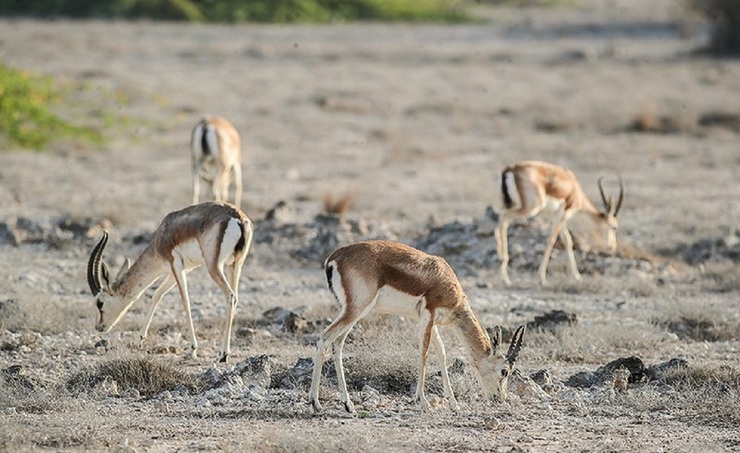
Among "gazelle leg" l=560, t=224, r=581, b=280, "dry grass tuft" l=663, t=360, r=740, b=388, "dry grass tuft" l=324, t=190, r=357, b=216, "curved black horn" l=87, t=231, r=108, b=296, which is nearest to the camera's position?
"dry grass tuft" l=663, t=360, r=740, b=388

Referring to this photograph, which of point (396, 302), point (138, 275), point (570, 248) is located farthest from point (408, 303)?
point (570, 248)

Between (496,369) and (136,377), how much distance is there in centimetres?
A: 249

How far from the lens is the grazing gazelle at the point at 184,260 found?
8.70m

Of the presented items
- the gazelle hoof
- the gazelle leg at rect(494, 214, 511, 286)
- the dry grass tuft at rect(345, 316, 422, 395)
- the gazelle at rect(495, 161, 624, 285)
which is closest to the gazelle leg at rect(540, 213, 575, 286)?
the gazelle at rect(495, 161, 624, 285)

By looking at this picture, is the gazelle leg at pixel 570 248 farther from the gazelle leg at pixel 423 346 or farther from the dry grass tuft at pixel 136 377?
the dry grass tuft at pixel 136 377

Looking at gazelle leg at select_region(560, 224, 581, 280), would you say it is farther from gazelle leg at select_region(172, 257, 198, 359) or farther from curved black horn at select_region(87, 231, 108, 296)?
curved black horn at select_region(87, 231, 108, 296)

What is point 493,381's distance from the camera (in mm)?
7570

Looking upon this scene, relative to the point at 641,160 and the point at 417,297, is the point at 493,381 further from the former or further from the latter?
the point at 641,160

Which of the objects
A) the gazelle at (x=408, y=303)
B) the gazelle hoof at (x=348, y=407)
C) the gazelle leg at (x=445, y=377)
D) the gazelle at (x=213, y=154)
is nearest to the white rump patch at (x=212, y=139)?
the gazelle at (x=213, y=154)

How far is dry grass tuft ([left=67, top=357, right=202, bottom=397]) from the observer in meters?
7.87

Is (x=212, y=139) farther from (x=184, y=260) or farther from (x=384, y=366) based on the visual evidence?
(x=384, y=366)

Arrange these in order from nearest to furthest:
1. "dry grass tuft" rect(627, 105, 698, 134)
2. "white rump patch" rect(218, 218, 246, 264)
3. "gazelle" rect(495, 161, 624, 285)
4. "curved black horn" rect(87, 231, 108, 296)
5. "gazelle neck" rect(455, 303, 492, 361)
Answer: "gazelle neck" rect(455, 303, 492, 361) → "white rump patch" rect(218, 218, 246, 264) → "curved black horn" rect(87, 231, 108, 296) → "gazelle" rect(495, 161, 624, 285) → "dry grass tuft" rect(627, 105, 698, 134)

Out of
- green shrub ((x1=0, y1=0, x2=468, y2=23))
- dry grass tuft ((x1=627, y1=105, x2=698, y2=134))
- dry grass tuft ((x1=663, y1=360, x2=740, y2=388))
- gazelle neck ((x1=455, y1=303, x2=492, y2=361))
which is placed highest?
green shrub ((x1=0, y1=0, x2=468, y2=23))

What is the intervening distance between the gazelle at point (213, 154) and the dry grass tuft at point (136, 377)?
7222 millimetres
